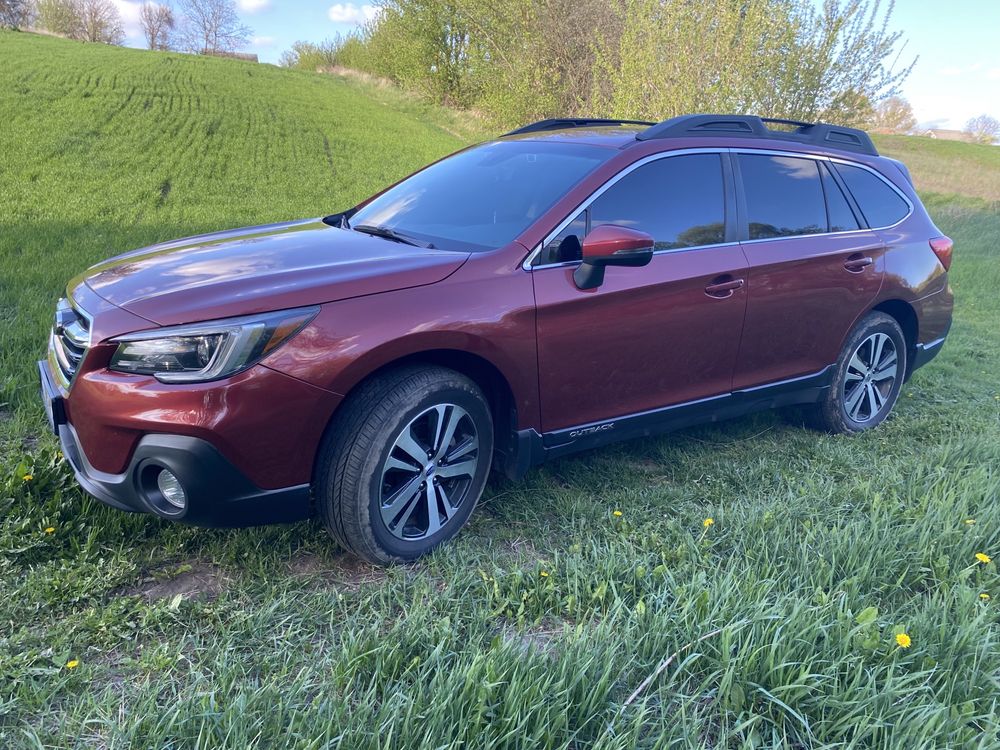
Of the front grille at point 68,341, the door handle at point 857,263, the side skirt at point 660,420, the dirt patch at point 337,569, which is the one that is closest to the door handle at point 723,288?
the side skirt at point 660,420

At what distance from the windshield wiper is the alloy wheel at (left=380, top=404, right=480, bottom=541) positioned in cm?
79

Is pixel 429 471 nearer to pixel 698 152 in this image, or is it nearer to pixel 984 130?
pixel 698 152

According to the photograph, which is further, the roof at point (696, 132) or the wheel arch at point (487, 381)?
the roof at point (696, 132)

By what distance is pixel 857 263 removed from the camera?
4.29 m

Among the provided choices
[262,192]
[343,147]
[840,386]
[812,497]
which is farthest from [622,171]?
[343,147]

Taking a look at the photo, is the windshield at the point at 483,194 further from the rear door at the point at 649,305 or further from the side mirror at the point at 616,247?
the side mirror at the point at 616,247

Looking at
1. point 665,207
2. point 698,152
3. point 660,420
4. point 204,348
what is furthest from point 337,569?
point 698,152

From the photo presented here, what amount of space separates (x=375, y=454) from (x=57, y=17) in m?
79.1

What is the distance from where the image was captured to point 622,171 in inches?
135

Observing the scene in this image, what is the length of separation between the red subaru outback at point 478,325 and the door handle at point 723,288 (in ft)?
0.04

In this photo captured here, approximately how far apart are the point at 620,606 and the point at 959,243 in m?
17.1

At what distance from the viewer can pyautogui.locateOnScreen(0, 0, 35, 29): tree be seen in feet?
185

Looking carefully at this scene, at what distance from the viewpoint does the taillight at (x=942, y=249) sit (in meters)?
4.80

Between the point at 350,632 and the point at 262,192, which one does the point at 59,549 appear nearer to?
the point at 350,632
